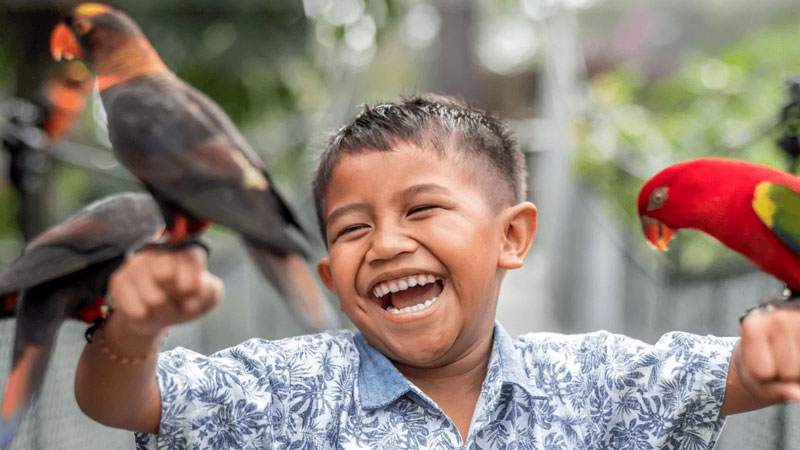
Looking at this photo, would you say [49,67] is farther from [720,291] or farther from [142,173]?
[720,291]

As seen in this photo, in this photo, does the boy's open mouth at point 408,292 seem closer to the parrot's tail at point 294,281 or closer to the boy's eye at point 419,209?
the boy's eye at point 419,209

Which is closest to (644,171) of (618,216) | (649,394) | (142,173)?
(618,216)

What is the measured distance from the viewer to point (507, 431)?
3.81 ft

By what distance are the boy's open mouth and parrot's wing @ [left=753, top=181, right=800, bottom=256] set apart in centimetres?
42

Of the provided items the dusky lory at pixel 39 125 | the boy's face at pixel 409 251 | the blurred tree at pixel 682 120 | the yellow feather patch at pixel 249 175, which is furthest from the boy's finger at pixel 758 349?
the blurred tree at pixel 682 120

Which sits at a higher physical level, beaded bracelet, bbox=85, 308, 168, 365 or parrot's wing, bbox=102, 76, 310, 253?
parrot's wing, bbox=102, 76, 310, 253

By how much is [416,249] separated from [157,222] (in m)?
0.45

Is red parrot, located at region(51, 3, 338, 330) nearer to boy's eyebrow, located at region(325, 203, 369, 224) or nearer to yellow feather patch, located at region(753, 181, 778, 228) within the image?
boy's eyebrow, located at region(325, 203, 369, 224)

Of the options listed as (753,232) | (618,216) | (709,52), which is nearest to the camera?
(753,232)

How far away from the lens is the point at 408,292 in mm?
1107

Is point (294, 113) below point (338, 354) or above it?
below

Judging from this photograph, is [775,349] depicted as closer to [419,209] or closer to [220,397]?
[419,209]

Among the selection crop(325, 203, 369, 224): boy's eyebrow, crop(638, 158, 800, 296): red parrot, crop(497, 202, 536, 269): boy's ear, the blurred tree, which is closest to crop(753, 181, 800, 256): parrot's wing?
crop(638, 158, 800, 296): red parrot

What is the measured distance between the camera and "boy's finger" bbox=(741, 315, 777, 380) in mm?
797
